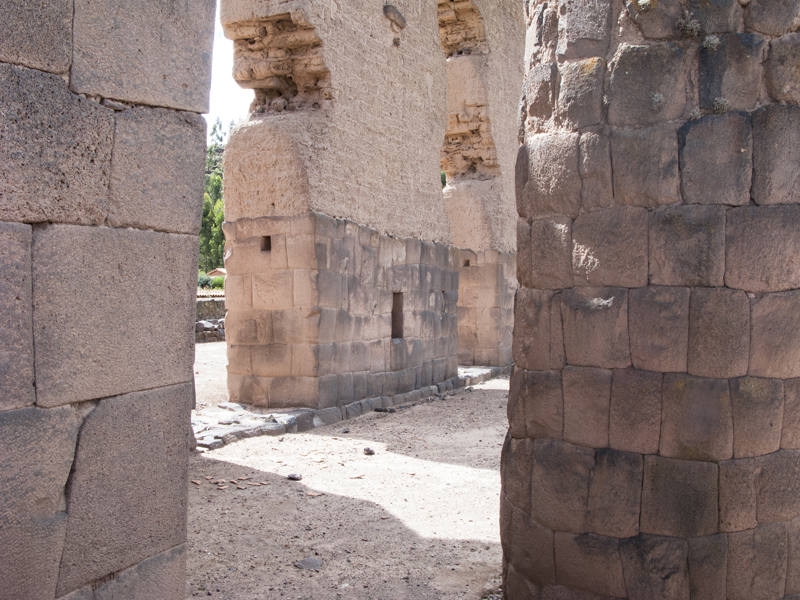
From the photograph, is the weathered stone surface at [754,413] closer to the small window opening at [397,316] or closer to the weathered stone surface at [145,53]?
the weathered stone surface at [145,53]

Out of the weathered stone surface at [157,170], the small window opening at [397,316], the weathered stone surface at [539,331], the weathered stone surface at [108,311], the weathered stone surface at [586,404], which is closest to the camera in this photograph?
the weathered stone surface at [108,311]

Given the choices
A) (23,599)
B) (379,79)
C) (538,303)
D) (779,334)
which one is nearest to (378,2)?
(379,79)

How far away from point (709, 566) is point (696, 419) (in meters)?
0.57

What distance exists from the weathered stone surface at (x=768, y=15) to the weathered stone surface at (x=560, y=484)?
185 cm

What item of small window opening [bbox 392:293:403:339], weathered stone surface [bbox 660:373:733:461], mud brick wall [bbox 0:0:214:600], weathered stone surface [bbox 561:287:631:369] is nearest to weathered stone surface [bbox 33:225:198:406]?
mud brick wall [bbox 0:0:214:600]

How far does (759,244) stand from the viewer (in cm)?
265

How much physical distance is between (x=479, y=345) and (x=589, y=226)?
1008cm

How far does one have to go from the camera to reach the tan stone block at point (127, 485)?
2348 mm

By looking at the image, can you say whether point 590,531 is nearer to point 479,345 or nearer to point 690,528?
point 690,528

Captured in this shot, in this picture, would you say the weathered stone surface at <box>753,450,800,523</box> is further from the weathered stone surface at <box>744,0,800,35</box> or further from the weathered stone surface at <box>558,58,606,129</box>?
the weathered stone surface at <box>744,0,800,35</box>

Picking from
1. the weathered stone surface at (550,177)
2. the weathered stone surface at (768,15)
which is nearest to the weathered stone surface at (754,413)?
the weathered stone surface at (550,177)

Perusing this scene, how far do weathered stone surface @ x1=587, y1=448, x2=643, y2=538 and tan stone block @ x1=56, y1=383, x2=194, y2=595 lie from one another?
66.2 inches

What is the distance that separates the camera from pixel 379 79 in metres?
8.61

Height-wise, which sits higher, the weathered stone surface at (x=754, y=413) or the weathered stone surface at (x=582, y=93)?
the weathered stone surface at (x=582, y=93)
